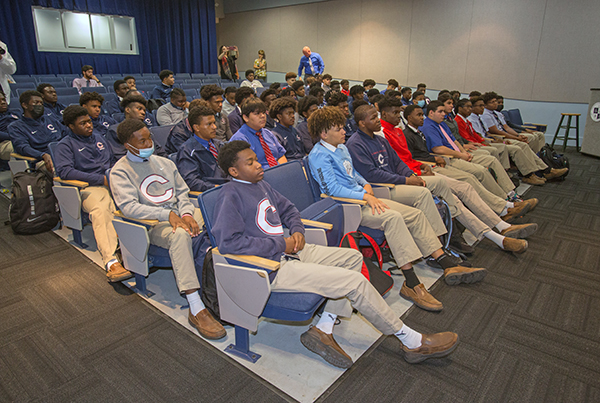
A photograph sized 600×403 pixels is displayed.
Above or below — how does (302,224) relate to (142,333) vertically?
above

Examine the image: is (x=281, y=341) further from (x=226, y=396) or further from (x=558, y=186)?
(x=558, y=186)

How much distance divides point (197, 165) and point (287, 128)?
1098 millimetres

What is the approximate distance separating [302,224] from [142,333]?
1.09 metres

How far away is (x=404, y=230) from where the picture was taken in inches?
95.1

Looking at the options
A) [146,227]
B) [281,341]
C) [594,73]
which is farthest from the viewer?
[594,73]

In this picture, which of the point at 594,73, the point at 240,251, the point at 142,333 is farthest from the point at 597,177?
the point at 142,333

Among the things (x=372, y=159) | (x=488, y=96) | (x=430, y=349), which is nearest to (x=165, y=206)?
(x=372, y=159)

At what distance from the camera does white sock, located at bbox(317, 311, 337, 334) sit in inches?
75.9

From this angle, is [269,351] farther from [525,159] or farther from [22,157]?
[525,159]

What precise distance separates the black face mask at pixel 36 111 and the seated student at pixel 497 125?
5.53 m

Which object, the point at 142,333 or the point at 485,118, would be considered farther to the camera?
the point at 485,118

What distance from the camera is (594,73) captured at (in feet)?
24.2

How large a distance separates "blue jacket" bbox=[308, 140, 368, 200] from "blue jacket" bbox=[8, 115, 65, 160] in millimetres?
2730

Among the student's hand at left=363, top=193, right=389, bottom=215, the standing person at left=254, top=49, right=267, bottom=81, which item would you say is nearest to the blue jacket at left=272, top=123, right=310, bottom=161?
the student's hand at left=363, top=193, right=389, bottom=215
